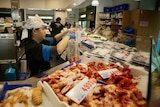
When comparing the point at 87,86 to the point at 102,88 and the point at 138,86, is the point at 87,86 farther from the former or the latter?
the point at 138,86

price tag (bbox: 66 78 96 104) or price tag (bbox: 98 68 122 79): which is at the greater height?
price tag (bbox: 98 68 122 79)

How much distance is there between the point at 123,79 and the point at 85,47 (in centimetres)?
87

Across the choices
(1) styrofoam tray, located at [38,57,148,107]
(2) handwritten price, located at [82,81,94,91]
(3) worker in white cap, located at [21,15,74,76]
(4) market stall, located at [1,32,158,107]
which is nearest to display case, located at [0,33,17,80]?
(3) worker in white cap, located at [21,15,74,76]

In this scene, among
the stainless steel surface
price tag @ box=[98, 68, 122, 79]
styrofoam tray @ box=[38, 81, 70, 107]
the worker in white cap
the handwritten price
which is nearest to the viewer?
styrofoam tray @ box=[38, 81, 70, 107]

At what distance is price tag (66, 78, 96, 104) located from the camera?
0.92m

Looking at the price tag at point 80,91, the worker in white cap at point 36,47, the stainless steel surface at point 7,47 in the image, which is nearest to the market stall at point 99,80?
the price tag at point 80,91

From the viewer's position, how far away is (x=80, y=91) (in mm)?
954

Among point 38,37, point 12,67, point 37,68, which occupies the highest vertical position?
point 38,37

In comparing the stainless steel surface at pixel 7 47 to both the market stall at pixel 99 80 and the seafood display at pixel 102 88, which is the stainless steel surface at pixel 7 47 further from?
the seafood display at pixel 102 88

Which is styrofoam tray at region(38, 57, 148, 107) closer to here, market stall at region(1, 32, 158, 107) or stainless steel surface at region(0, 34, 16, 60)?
market stall at region(1, 32, 158, 107)

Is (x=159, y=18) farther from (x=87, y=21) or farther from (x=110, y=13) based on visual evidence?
(x=87, y=21)

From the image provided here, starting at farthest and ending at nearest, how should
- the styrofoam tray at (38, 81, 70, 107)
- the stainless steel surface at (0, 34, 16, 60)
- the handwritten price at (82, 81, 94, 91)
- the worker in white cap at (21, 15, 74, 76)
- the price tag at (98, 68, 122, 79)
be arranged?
the stainless steel surface at (0, 34, 16, 60), the worker in white cap at (21, 15, 74, 76), the price tag at (98, 68, 122, 79), the handwritten price at (82, 81, 94, 91), the styrofoam tray at (38, 81, 70, 107)

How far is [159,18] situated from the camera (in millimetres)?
6152

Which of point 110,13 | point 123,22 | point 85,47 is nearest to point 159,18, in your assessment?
point 123,22
